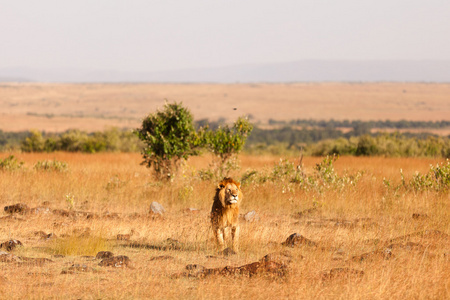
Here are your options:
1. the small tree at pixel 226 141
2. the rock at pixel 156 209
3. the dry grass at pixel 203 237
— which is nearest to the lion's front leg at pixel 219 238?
the dry grass at pixel 203 237

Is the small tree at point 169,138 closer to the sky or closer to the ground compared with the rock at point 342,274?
closer to the sky

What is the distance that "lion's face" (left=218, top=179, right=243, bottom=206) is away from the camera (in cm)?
729

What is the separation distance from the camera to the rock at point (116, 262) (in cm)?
707

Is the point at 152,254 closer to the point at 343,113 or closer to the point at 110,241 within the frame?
the point at 110,241

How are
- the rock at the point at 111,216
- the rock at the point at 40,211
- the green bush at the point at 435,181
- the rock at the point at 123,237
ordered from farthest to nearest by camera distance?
the green bush at the point at 435,181 < the rock at the point at 40,211 < the rock at the point at 111,216 < the rock at the point at 123,237

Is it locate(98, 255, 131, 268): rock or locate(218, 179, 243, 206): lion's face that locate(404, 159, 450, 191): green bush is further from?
locate(98, 255, 131, 268): rock

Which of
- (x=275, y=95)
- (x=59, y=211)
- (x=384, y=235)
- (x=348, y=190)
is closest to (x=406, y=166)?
(x=348, y=190)

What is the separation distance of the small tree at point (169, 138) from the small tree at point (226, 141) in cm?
42

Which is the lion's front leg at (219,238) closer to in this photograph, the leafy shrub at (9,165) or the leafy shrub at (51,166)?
the leafy shrub at (51,166)

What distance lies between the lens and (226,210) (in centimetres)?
752

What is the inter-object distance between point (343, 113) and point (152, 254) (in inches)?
5619

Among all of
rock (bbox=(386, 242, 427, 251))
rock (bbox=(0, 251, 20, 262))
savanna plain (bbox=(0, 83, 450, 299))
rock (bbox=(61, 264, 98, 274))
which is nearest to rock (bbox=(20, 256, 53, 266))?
savanna plain (bbox=(0, 83, 450, 299))

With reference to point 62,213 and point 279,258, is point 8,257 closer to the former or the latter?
point 279,258

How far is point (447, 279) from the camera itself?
623 cm
